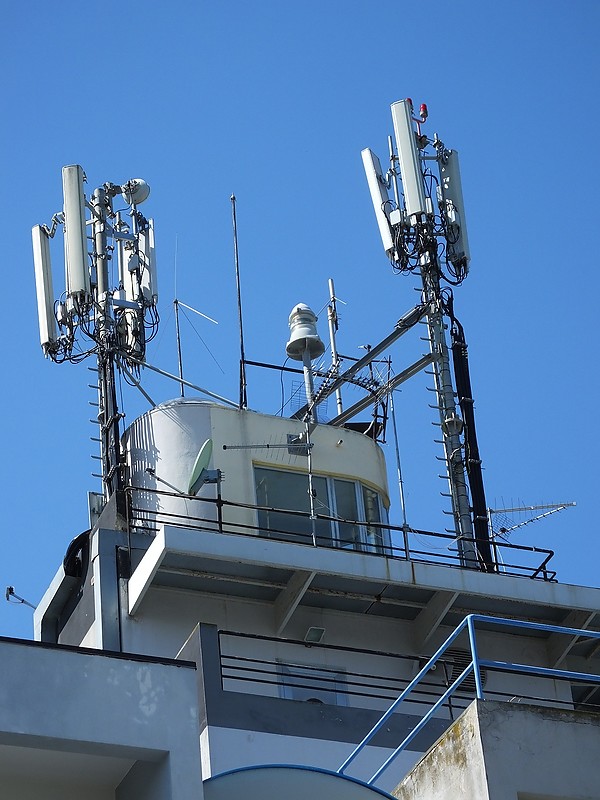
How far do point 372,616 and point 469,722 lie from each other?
44.0ft

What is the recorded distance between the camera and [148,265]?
114 ft

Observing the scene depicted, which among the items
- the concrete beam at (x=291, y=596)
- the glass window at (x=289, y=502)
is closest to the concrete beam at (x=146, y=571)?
the concrete beam at (x=291, y=596)

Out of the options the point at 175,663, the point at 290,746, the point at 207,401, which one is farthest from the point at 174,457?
the point at 175,663

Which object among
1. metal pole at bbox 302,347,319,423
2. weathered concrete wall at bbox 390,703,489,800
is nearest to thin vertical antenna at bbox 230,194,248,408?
metal pole at bbox 302,347,319,423

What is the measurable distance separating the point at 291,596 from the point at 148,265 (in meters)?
8.73

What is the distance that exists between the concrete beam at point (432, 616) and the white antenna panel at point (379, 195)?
27.4 feet

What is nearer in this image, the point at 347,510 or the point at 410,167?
the point at 347,510

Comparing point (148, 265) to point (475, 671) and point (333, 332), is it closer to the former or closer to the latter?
point (333, 332)

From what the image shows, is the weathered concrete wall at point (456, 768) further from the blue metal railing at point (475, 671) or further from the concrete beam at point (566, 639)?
the concrete beam at point (566, 639)

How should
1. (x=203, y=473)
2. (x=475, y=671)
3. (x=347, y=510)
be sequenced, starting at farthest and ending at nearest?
(x=347, y=510), (x=203, y=473), (x=475, y=671)

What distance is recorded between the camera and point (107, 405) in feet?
108

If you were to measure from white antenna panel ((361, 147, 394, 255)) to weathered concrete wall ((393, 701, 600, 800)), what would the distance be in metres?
19.3

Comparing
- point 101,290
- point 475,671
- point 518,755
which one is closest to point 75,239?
point 101,290

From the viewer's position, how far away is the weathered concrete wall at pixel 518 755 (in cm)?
1661
